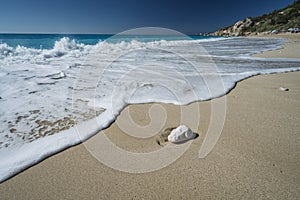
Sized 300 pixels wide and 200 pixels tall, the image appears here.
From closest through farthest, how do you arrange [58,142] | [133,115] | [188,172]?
[188,172], [58,142], [133,115]

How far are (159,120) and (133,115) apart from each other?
1.30 ft

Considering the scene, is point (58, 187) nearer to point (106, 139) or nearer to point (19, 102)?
point (106, 139)

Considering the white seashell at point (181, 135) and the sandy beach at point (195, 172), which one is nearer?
the sandy beach at point (195, 172)

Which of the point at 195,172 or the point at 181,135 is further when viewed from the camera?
the point at 181,135

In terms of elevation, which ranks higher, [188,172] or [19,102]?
[19,102]

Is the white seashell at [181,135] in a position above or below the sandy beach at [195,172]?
above

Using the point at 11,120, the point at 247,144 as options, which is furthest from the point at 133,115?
the point at 11,120

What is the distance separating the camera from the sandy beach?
126 cm

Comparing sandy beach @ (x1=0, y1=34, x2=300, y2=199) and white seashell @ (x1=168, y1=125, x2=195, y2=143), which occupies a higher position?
white seashell @ (x1=168, y1=125, x2=195, y2=143)

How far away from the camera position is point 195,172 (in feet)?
4.70

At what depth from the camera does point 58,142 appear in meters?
1.87

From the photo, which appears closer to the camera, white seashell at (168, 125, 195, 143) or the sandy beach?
the sandy beach

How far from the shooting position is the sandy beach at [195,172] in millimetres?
1263

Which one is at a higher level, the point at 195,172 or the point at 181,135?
the point at 181,135
